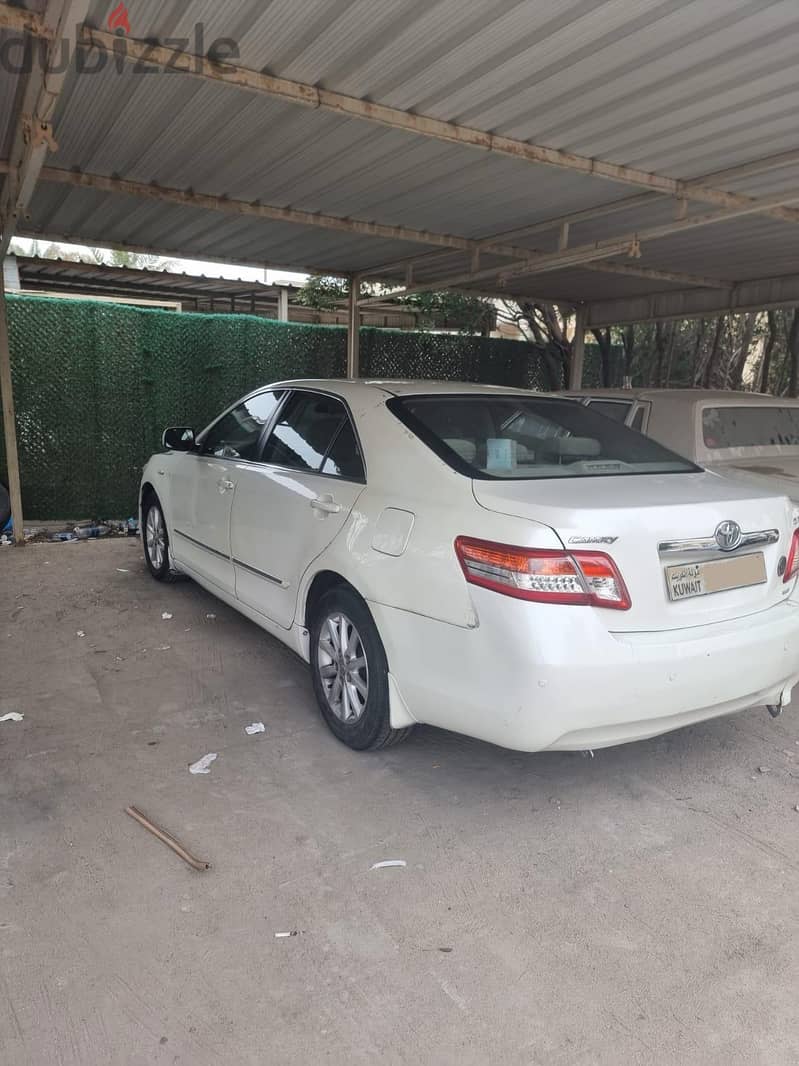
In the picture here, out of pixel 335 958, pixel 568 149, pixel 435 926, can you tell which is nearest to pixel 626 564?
pixel 435 926

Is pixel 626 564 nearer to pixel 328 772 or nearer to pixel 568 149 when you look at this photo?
pixel 328 772

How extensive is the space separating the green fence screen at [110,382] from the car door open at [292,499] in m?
4.48

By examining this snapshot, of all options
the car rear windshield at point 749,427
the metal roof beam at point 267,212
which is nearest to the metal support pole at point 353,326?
the metal roof beam at point 267,212

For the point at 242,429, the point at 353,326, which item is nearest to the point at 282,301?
the point at 353,326

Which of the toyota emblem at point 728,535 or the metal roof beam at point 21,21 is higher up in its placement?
the metal roof beam at point 21,21

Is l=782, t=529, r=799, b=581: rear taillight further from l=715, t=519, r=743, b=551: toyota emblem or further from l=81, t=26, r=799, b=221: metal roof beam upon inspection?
l=81, t=26, r=799, b=221: metal roof beam

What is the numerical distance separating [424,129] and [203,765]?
358 cm

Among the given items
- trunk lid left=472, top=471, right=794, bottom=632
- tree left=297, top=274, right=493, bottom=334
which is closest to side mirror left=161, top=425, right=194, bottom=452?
trunk lid left=472, top=471, right=794, bottom=632

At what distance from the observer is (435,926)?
2.37 meters

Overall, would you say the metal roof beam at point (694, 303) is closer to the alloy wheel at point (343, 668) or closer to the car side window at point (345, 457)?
the car side window at point (345, 457)

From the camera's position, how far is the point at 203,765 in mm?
3293

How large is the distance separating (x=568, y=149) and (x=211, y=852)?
450cm

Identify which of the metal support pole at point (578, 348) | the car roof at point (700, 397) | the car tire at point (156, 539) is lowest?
the car tire at point (156, 539)

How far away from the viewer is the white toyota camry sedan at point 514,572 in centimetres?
257
